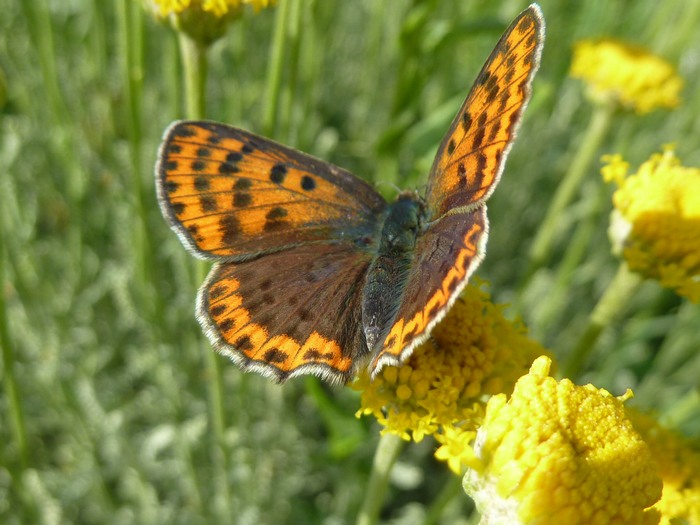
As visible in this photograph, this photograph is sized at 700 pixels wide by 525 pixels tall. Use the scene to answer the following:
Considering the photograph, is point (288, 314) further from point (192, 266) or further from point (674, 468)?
point (192, 266)

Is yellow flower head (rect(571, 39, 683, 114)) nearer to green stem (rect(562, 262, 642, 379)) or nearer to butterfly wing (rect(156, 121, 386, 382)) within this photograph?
green stem (rect(562, 262, 642, 379))

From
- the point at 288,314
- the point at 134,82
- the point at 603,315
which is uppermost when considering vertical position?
the point at 134,82

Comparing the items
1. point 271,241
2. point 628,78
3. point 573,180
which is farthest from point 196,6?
point 628,78

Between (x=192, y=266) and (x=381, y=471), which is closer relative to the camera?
(x=381, y=471)

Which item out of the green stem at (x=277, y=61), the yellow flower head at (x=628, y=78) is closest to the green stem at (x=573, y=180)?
the yellow flower head at (x=628, y=78)

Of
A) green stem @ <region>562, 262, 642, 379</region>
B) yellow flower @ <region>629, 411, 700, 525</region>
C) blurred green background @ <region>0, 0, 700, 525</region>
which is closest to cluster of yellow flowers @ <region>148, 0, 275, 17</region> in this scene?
blurred green background @ <region>0, 0, 700, 525</region>

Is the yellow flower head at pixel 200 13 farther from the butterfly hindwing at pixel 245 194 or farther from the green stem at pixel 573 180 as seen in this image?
the green stem at pixel 573 180

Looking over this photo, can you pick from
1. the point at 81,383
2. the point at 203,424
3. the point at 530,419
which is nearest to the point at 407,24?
the point at 530,419
